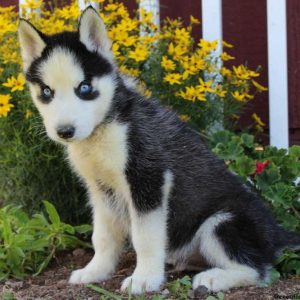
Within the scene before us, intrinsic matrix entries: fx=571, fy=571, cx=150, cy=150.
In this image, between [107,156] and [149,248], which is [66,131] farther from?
[149,248]

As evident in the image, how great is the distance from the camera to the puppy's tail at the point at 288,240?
Result: 3.67 metres

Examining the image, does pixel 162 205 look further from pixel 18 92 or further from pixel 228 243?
pixel 18 92

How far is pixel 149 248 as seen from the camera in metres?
3.26

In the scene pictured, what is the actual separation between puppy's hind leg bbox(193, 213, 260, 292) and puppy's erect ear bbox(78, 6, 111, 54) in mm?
1227

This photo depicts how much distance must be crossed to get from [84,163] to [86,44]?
705mm

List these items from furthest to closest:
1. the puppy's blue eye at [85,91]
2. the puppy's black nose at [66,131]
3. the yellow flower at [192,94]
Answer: the yellow flower at [192,94] → the puppy's blue eye at [85,91] → the puppy's black nose at [66,131]

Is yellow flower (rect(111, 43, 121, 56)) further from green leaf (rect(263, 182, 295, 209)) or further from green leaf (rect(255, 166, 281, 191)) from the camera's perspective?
green leaf (rect(263, 182, 295, 209))

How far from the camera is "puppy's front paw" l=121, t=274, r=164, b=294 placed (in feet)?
10.6

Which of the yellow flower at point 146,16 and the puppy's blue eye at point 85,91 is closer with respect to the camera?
the puppy's blue eye at point 85,91

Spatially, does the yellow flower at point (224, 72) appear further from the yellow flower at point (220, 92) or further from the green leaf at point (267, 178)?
the green leaf at point (267, 178)

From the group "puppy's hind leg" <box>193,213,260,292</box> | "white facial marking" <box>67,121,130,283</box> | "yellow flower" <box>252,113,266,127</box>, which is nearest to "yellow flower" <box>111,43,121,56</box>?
"white facial marking" <box>67,121,130,283</box>

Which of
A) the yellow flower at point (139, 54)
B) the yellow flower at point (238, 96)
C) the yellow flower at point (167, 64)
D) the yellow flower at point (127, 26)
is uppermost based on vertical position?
the yellow flower at point (127, 26)

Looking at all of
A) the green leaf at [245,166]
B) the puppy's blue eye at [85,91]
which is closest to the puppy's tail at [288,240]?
the green leaf at [245,166]

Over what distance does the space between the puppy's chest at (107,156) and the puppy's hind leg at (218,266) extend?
59 cm
